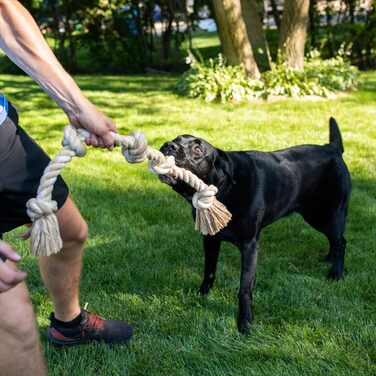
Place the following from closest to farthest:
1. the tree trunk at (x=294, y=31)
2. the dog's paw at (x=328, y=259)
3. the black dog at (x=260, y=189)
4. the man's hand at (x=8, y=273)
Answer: the man's hand at (x=8, y=273)
the black dog at (x=260, y=189)
the dog's paw at (x=328, y=259)
the tree trunk at (x=294, y=31)

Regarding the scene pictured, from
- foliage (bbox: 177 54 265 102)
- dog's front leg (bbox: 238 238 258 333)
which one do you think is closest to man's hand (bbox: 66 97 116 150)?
dog's front leg (bbox: 238 238 258 333)

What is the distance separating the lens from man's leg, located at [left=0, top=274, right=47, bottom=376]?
1905mm

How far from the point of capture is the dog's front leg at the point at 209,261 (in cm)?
340

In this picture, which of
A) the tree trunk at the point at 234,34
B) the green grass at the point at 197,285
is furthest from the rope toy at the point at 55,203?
the tree trunk at the point at 234,34

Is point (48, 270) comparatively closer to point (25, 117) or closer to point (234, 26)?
point (25, 117)

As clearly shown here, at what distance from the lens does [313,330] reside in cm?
301

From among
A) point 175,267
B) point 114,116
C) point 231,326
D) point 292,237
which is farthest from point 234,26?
point 231,326

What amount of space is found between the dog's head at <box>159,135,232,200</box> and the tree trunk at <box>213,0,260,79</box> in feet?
22.0

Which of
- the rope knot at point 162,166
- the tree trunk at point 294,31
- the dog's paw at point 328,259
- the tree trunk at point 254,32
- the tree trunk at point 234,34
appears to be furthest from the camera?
the tree trunk at point 254,32

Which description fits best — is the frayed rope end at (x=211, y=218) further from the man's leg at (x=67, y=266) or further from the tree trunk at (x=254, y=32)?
the tree trunk at (x=254, y=32)

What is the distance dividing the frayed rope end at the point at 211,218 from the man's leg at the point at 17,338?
0.88 m

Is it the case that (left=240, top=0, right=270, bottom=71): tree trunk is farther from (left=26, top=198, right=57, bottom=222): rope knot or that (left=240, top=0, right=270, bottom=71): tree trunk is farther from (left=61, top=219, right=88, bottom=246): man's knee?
(left=26, top=198, right=57, bottom=222): rope knot

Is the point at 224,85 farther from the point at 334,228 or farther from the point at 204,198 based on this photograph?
the point at 204,198

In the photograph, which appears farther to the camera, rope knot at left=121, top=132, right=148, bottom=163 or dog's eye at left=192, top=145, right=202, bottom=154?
dog's eye at left=192, top=145, right=202, bottom=154
